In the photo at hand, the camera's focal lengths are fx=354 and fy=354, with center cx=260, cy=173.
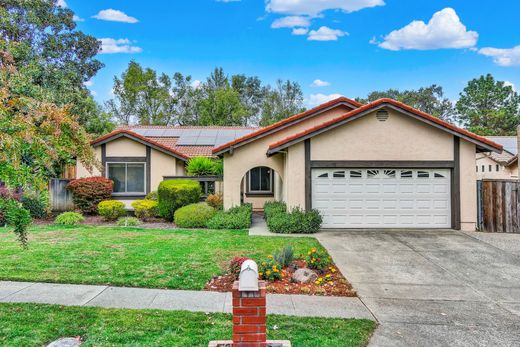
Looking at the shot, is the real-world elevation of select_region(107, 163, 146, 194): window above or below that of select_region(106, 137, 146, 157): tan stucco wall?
below

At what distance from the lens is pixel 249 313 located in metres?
3.56

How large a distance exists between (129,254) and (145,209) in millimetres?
6403

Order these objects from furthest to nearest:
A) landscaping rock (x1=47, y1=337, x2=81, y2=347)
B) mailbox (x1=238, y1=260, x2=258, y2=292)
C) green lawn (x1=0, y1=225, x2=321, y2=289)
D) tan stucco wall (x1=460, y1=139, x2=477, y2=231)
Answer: tan stucco wall (x1=460, y1=139, x2=477, y2=231) < green lawn (x1=0, y1=225, x2=321, y2=289) < landscaping rock (x1=47, y1=337, x2=81, y2=347) < mailbox (x1=238, y1=260, x2=258, y2=292)

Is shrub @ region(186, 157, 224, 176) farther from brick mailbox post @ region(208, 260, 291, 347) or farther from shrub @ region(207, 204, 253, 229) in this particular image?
brick mailbox post @ region(208, 260, 291, 347)

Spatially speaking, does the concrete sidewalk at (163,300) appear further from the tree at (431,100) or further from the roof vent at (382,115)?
the tree at (431,100)

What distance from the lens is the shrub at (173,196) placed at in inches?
559

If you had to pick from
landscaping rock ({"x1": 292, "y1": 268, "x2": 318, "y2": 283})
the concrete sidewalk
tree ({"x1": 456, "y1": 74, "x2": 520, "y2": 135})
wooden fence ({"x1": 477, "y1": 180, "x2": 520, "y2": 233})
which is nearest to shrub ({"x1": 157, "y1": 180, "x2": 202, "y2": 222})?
the concrete sidewalk

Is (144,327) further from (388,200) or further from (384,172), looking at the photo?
(384,172)

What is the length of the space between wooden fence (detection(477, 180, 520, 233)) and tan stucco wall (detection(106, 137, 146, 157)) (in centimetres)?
1421

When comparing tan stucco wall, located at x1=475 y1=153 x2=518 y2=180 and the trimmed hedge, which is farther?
tan stucco wall, located at x1=475 y1=153 x2=518 y2=180

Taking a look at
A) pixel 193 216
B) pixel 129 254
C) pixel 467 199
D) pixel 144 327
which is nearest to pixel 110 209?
pixel 193 216

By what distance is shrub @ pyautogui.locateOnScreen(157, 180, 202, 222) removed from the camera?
46.5 feet

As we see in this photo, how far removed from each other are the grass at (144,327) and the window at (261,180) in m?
14.0

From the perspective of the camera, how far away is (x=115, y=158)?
1672cm
